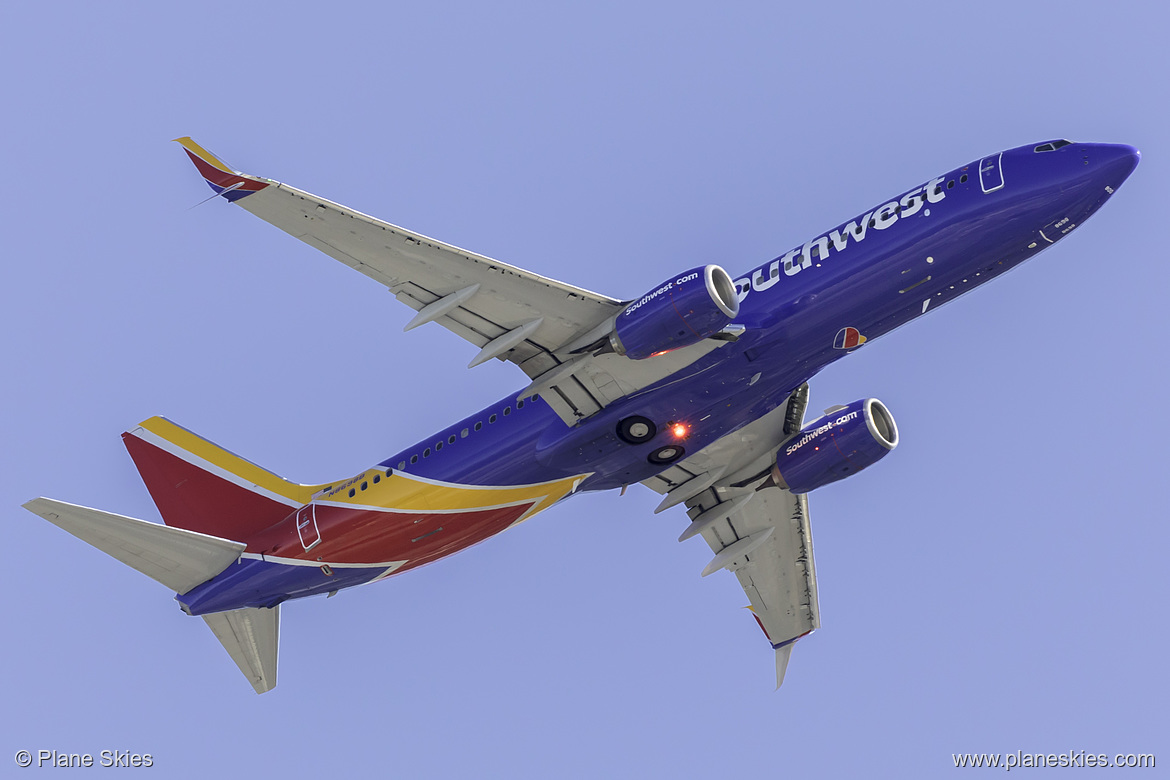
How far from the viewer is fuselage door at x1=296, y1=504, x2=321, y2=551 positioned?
36719 mm

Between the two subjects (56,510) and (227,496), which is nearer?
(56,510)

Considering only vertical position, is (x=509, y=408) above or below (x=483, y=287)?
below

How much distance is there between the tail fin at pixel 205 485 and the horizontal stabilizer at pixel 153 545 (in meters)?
1.19

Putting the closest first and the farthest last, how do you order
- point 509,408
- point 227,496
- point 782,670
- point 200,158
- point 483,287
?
1. point 200,158
2. point 483,287
3. point 509,408
4. point 227,496
5. point 782,670

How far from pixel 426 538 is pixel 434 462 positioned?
86.7 inches

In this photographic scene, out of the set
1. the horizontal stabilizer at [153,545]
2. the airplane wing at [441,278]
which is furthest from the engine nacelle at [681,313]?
the horizontal stabilizer at [153,545]

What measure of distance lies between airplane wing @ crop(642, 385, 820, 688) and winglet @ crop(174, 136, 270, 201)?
50.7 ft

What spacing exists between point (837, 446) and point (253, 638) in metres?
17.9

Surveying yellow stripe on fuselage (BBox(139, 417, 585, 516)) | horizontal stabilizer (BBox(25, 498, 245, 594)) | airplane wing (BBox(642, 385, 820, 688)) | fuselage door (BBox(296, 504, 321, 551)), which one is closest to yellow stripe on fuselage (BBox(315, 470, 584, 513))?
yellow stripe on fuselage (BBox(139, 417, 585, 516))

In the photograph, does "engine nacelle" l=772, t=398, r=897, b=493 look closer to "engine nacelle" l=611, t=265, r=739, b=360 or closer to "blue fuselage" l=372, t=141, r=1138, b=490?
"blue fuselage" l=372, t=141, r=1138, b=490

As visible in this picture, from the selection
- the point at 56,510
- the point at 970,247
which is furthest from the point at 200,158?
the point at 970,247

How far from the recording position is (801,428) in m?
38.6

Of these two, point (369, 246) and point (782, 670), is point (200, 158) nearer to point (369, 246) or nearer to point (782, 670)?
point (369, 246)

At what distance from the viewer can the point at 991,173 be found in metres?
31.7
